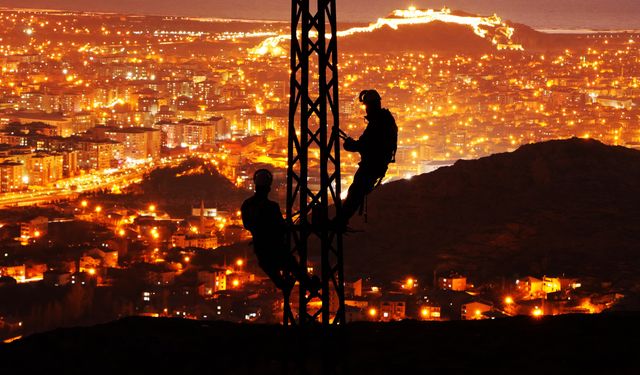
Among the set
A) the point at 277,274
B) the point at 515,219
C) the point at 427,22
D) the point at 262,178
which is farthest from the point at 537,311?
the point at 427,22

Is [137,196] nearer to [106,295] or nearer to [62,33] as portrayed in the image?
Answer: [106,295]

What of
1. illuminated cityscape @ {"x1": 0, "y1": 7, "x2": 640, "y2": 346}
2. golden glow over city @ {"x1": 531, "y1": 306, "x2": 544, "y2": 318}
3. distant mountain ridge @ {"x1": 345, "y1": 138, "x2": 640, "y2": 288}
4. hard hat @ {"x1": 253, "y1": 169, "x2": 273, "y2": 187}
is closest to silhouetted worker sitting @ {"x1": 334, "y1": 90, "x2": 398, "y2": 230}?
hard hat @ {"x1": 253, "y1": 169, "x2": 273, "y2": 187}

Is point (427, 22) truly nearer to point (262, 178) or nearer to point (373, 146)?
point (373, 146)

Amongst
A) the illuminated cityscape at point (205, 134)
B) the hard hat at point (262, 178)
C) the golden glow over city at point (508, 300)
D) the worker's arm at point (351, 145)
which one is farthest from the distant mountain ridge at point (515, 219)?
the hard hat at point (262, 178)

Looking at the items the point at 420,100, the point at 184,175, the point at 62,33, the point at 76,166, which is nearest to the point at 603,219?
the point at 184,175

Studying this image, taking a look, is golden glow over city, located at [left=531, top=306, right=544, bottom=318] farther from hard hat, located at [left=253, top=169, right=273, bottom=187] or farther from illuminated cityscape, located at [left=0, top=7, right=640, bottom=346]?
hard hat, located at [left=253, top=169, right=273, bottom=187]
